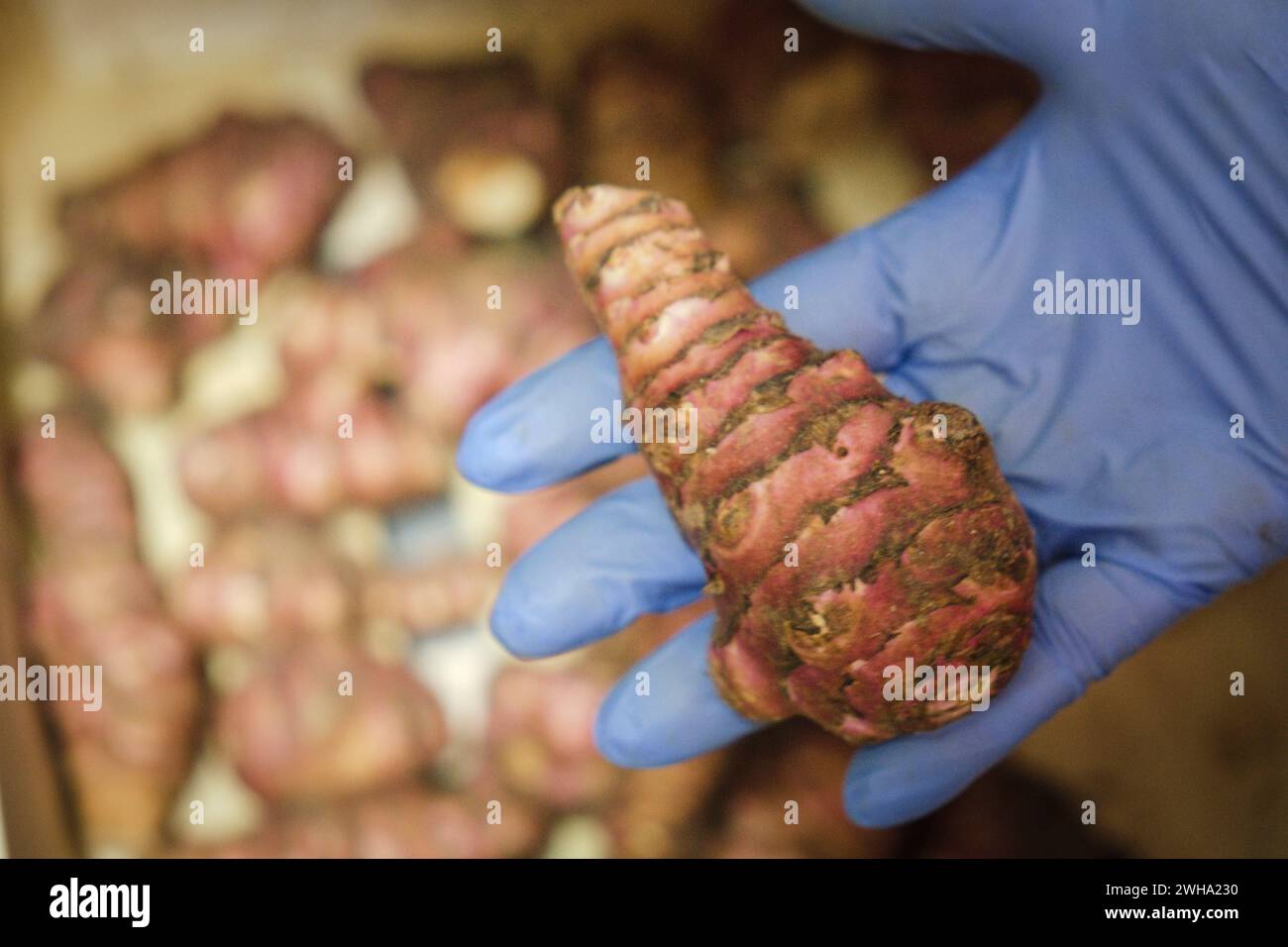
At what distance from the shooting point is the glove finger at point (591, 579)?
88 cm

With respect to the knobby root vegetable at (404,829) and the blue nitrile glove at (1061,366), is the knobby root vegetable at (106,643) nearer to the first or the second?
the knobby root vegetable at (404,829)

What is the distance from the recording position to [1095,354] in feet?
2.86

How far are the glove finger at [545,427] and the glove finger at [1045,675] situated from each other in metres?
0.37

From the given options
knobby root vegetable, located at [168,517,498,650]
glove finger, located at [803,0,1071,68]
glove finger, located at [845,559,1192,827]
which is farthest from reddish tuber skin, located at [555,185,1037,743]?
knobby root vegetable, located at [168,517,498,650]

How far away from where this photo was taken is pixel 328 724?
1052mm

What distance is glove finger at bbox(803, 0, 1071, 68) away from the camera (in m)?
0.83

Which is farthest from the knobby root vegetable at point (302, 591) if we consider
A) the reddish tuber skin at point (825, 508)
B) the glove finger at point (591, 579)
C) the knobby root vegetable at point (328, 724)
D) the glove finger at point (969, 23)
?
the glove finger at point (969, 23)

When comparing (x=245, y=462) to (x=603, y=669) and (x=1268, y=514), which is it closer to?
(x=603, y=669)

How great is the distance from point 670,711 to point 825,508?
1.04 ft

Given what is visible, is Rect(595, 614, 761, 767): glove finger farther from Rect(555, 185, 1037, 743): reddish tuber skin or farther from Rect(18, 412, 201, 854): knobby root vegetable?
Rect(18, 412, 201, 854): knobby root vegetable
